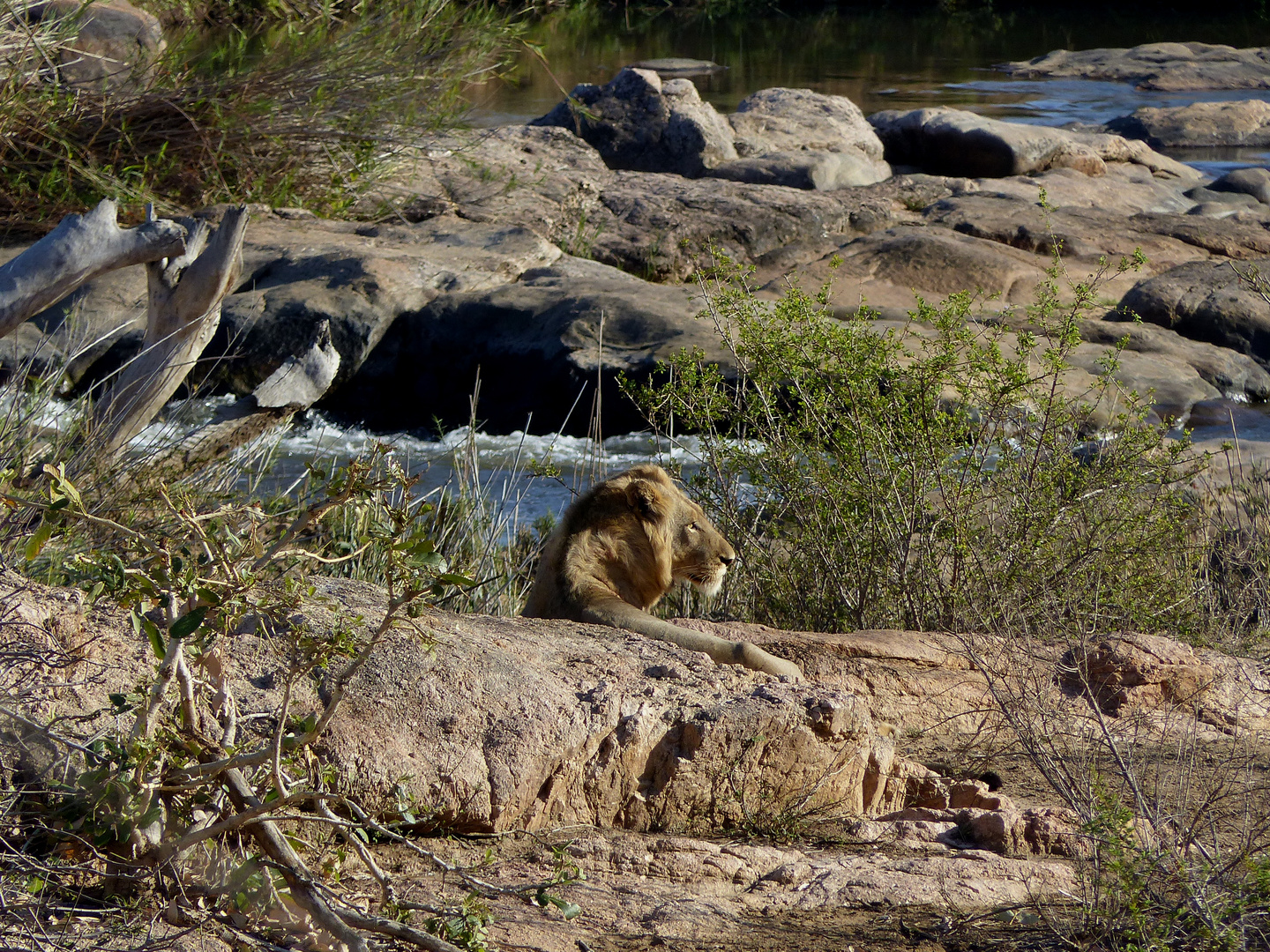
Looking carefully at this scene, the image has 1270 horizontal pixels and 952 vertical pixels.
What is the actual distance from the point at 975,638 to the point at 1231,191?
1782 centimetres

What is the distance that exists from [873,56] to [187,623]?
1395 inches

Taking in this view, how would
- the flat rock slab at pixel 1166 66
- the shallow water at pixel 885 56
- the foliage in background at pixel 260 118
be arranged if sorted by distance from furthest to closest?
the flat rock slab at pixel 1166 66 → the shallow water at pixel 885 56 → the foliage in background at pixel 260 118

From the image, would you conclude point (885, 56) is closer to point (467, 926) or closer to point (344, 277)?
point (344, 277)

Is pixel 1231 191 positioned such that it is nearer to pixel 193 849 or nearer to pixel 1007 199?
pixel 1007 199

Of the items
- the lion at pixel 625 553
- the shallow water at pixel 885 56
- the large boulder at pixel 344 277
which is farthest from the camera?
the shallow water at pixel 885 56

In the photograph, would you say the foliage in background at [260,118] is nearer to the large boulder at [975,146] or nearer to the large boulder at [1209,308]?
the large boulder at [1209,308]

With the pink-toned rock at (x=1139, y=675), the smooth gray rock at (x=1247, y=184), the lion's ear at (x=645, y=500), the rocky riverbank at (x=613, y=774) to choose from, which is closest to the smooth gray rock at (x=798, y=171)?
the smooth gray rock at (x=1247, y=184)

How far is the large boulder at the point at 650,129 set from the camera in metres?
18.6

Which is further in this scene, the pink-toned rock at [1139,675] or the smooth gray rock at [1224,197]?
the smooth gray rock at [1224,197]

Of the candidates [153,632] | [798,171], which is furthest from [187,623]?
[798,171]

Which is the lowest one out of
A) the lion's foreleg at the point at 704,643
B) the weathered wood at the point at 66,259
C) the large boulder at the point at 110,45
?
the lion's foreleg at the point at 704,643

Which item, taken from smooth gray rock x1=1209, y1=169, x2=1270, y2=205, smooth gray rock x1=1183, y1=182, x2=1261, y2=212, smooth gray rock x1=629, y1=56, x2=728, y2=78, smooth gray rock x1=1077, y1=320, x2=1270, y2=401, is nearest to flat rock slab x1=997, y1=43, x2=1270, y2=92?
smooth gray rock x1=629, y1=56, x2=728, y2=78

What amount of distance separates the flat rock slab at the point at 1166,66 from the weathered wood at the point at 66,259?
2928 cm

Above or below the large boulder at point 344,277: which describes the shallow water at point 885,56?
above
